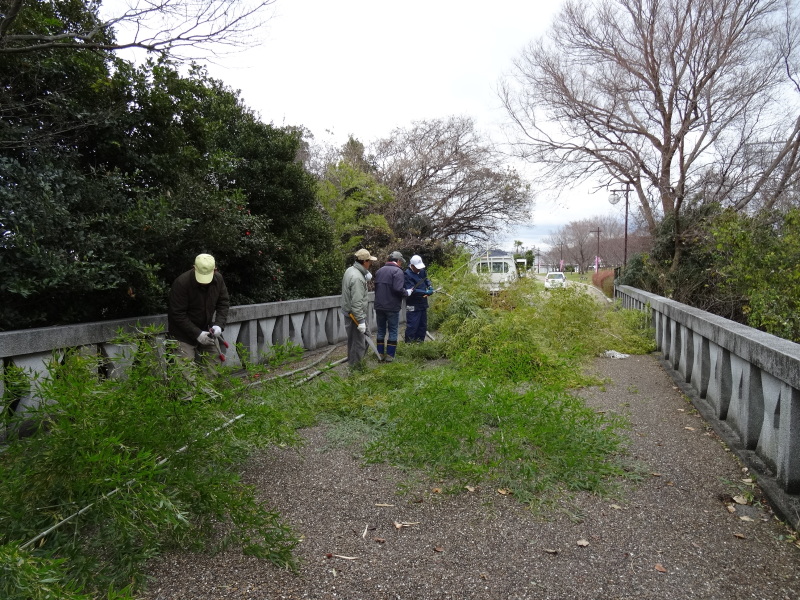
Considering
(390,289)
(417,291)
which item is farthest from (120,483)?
(417,291)

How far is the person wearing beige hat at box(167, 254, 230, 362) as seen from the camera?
5.89 m

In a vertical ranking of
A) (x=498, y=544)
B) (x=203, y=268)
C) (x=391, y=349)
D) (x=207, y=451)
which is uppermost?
(x=203, y=268)

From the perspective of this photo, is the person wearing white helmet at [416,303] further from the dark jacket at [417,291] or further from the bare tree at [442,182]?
the bare tree at [442,182]

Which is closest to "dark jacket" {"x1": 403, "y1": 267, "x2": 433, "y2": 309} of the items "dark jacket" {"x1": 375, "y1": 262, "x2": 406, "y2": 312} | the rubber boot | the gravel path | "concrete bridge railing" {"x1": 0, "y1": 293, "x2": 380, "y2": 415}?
"dark jacket" {"x1": 375, "y1": 262, "x2": 406, "y2": 312}

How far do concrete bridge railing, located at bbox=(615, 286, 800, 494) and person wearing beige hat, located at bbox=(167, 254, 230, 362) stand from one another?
483 cm

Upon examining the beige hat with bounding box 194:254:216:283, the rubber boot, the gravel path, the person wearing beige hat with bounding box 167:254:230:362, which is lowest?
the gravel path

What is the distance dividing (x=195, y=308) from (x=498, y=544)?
427 centimetres

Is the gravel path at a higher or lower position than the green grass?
lower

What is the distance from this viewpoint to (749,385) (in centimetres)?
418

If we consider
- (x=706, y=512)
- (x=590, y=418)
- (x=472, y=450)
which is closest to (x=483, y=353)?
(x=590, y=418)

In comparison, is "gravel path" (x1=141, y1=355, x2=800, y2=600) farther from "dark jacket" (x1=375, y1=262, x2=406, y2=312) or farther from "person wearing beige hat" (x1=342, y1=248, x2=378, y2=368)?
"dark jacket" (x1=375, y1=262, x2=406, y2=312)

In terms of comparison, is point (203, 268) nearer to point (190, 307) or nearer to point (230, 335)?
point (190, 307)

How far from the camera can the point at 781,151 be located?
17.2 metres

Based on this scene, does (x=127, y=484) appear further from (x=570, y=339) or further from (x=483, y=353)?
(x=570, y=339)
